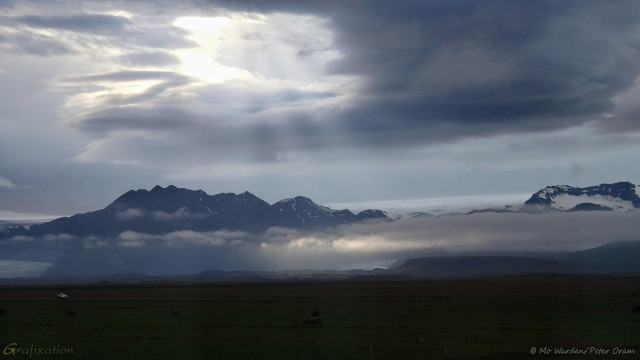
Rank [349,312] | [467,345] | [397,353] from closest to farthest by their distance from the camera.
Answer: [397,353] < [467,345] < [349,312]

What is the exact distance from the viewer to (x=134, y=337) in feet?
211

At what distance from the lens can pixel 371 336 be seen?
63.5 meters

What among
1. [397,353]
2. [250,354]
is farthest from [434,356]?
[250,354]

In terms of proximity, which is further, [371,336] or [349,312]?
[349,312]

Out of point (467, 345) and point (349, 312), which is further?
point (349, 312)

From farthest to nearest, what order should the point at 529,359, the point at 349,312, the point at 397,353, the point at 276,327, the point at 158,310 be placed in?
the point at 158,310 → the point at 349,312 → the point at 276,327 → the point at 397,353 → the point at 529,359

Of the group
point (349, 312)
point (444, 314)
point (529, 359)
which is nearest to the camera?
point (529, 359)

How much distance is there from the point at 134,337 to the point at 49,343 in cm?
659

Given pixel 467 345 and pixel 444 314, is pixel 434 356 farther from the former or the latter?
pixel 444 314

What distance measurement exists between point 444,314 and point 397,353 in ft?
120

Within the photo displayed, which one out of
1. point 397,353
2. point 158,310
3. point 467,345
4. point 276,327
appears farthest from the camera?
point 158,310

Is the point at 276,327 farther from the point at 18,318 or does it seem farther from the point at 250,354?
the point at 18,318

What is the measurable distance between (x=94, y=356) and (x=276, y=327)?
22.6m

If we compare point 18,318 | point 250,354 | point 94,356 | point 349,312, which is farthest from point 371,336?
point 18,318
